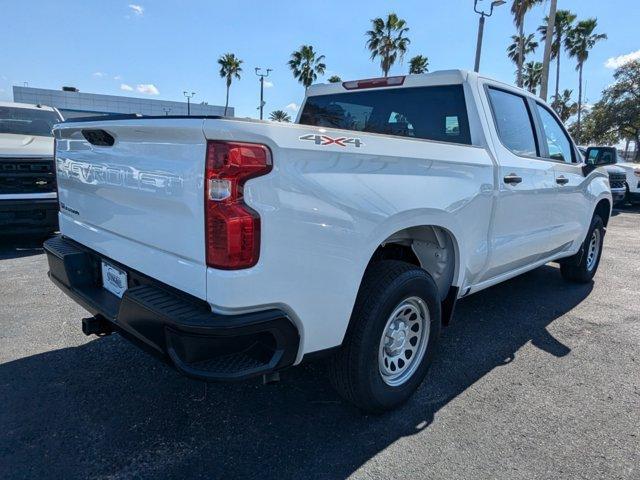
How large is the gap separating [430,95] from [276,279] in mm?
2213

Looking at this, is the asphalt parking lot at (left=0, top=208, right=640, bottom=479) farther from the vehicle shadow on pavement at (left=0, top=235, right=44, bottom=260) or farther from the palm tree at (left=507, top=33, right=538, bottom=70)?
the palm tree at (left=507, top=33, right=538, bottom=70)

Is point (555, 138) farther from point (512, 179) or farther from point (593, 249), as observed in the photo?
point (593, 249)

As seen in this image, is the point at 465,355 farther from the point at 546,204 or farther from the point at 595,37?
the point at 595,37

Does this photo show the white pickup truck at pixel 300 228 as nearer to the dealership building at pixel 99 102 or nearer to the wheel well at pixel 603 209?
the wheel well at pixel 603 209

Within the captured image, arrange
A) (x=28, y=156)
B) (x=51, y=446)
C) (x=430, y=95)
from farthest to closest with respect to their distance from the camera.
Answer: (x=28, y=156) < (x=430, y=95) < (x=51, y=446)

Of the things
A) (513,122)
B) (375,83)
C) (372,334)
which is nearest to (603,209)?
(513,122)

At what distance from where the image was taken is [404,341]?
2.84 meters

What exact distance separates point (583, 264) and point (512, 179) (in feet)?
9.00

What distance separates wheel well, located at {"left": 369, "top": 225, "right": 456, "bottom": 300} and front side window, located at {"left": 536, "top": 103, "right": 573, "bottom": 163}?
6.25 feet

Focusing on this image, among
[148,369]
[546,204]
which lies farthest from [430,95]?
[148,369]

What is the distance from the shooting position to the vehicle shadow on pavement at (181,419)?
228 cm

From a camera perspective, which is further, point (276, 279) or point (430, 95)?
point (430, 95)

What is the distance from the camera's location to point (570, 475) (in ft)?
7.52

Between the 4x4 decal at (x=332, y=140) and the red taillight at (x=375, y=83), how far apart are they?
1.65 meters
